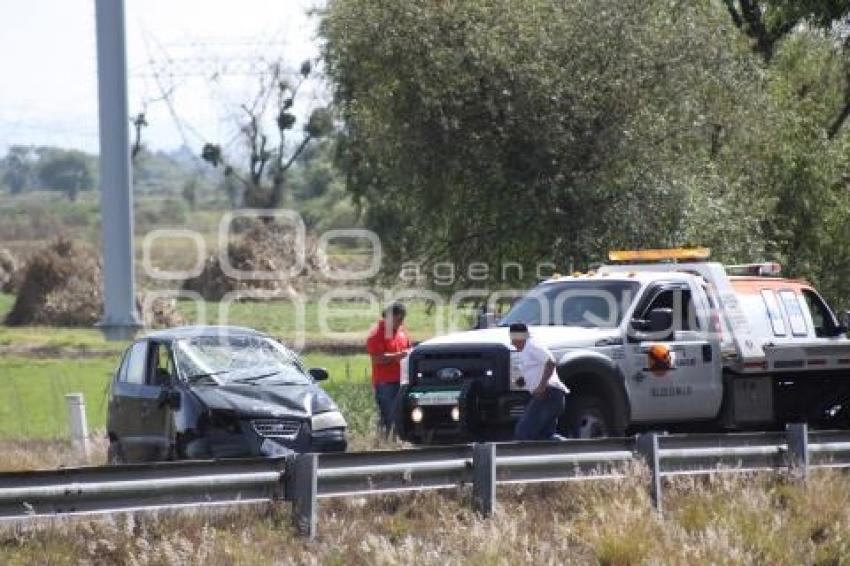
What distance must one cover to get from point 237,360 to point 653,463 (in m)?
5.22

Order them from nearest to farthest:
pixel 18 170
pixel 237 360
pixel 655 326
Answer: pixel 237 360 → pixel 655 326 → pixel 18 170

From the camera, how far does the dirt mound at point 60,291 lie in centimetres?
6425

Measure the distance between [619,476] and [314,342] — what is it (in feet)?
135

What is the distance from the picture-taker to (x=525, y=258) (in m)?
28.1

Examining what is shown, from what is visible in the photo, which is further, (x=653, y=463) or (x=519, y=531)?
(x=653, y=463)

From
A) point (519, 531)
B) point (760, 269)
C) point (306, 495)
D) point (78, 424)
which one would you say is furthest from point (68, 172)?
point (306, 495)

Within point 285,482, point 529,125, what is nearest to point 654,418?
point 285,482

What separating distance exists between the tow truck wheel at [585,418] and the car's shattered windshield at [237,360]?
279cm

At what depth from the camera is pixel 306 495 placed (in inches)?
482

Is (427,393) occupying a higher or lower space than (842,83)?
lower

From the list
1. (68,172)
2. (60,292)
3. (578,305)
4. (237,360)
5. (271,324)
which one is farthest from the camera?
(68,172)

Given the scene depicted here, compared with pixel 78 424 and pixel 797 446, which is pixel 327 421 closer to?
pixel 797 446

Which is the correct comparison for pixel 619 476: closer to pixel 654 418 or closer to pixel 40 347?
pixel 654 418

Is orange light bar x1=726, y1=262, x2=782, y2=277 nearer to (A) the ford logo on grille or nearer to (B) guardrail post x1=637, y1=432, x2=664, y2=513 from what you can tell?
(A) the ford logo on grille
